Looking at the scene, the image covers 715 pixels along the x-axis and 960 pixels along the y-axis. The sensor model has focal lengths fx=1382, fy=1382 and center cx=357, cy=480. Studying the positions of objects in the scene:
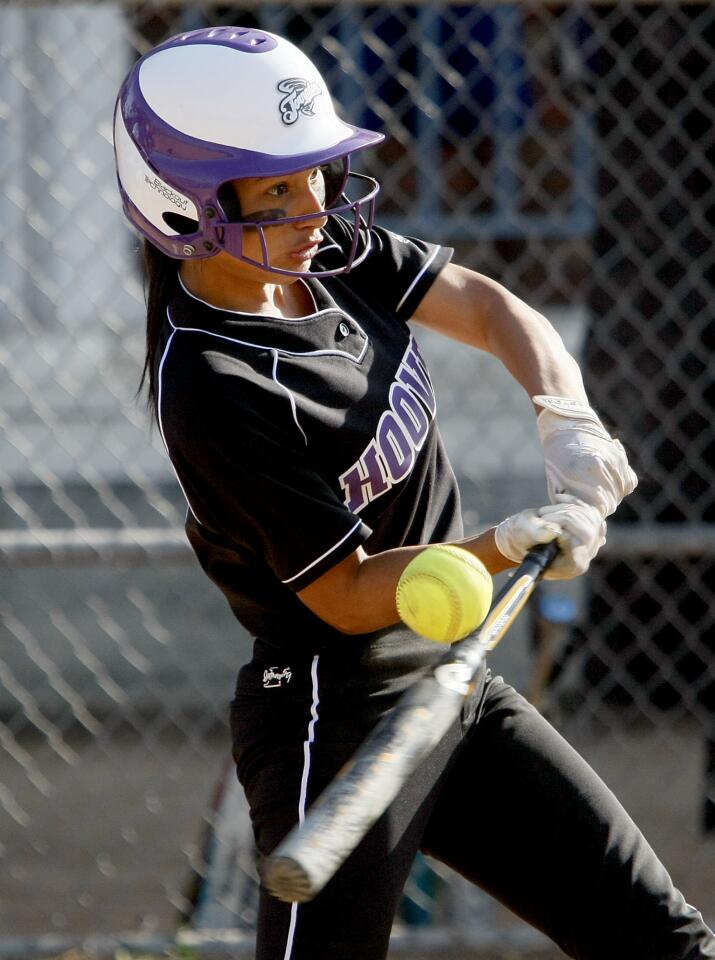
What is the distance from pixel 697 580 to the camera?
4.69 meters

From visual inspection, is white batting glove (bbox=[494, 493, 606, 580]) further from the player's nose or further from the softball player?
the player's nose

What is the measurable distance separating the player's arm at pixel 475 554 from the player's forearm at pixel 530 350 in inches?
14.4

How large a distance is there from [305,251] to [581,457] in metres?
0.55

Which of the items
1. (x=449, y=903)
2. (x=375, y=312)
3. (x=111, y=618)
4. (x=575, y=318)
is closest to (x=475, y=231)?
(x=575, y=318)

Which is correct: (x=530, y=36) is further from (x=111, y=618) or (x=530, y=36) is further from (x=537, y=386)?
(x=537, y=386)

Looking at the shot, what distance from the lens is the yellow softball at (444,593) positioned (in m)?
1.85

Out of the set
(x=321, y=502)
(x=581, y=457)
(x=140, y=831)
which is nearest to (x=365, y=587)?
(x=321, y=502)

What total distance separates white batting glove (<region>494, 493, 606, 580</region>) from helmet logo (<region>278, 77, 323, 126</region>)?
28.1 inches

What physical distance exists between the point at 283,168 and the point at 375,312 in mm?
438

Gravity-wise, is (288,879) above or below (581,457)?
above

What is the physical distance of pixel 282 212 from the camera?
7.18 feet

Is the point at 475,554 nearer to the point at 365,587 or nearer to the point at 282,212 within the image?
the point at 365,587

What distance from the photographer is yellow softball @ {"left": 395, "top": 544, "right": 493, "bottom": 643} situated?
6.07 ft

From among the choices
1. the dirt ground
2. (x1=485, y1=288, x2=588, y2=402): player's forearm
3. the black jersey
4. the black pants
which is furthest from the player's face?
the dirt ground
